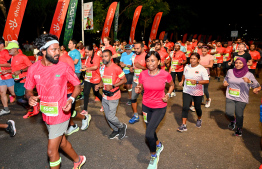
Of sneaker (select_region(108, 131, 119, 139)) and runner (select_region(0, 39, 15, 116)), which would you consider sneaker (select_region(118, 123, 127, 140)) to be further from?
runner (select_region(0, 39, 15, 116))

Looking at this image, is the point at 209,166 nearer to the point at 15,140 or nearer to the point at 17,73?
the point at 15,140

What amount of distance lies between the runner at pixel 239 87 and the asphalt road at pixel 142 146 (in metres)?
0.66

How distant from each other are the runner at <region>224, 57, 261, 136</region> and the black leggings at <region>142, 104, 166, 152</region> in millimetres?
2157

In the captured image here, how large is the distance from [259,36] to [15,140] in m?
77.4

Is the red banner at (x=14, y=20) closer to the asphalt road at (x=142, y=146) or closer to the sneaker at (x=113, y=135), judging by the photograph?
the asphalt road at (x=142, y=146)

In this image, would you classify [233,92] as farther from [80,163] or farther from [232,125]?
[80,163]

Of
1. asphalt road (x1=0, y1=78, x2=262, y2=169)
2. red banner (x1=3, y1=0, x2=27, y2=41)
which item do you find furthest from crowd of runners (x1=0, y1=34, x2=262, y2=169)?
red banner (x1=3, y1=0, x2=27, y2=41)

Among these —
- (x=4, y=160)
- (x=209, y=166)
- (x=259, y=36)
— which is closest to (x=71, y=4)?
(x=4, y=160)

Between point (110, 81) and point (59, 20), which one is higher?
point (59, 20)

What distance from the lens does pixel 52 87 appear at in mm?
2861

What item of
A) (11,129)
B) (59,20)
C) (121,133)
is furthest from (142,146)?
(59,20)

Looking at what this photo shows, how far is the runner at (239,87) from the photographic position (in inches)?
179

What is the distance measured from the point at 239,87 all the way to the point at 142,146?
2.64 meters

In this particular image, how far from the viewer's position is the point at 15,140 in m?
4.71
